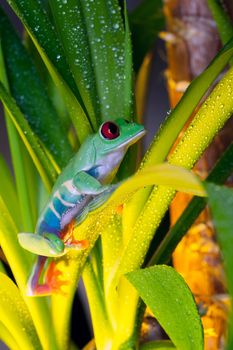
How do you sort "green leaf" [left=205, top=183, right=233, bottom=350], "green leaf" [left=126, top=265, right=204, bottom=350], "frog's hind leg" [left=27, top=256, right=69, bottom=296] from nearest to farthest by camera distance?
"green leaf" [left=205, top=183, right=233, bottom=350], "green leaf" [left=126, top=265, right=204, bottom=350], "frog's hind leg" [left=27, top=256, right=69, bottom=296]

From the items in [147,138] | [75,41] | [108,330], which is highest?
[75,41]

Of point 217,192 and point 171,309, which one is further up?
point 217,192

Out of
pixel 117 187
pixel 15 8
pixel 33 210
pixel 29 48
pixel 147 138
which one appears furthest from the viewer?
pixel 147 138

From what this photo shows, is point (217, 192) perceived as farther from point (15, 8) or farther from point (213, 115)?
point (15, 8)

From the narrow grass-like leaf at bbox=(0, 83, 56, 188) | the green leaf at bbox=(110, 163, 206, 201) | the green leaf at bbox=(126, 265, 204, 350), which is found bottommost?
the green leaf at bbox=(126, 265, 204, 350)

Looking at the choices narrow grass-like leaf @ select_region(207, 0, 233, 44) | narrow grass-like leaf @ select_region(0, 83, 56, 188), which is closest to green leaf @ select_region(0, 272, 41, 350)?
narrow grass-like leaf @ select_region(0, 83, 56, 188)

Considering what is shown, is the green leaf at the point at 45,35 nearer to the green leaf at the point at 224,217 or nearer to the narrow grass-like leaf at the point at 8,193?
the narrow grass-like leaf at the point at 8,193

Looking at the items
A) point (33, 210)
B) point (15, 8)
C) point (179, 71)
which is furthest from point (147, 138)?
point (15, 8)

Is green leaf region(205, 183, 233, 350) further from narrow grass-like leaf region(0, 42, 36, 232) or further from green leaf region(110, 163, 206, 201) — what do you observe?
narrow grass-like leaf region(0, 42, 36, 232)
